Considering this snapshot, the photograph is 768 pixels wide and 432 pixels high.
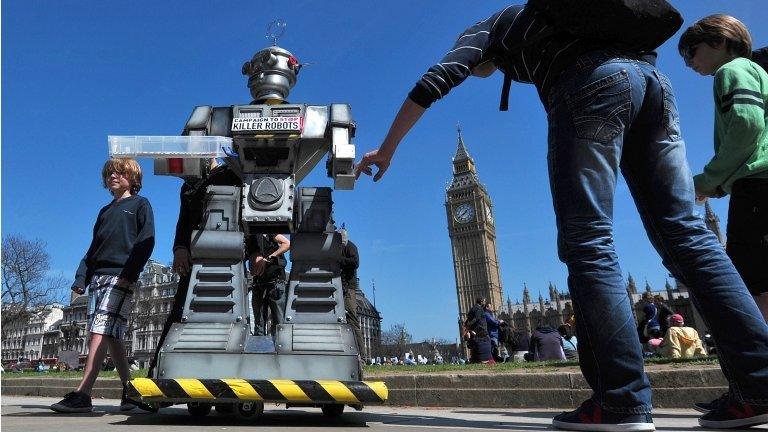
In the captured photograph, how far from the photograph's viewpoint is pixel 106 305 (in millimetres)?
3420

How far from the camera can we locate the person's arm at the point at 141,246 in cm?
347

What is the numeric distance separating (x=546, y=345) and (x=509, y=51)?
6.94 m

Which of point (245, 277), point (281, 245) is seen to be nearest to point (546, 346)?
point (281, 245)

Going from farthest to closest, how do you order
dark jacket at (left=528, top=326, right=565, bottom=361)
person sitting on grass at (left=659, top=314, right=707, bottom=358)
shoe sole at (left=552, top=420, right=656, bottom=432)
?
dark jacket at (left=528, top=326, right=565, bottom=361)
person sitting on grass at (left=659, top=314, right=707, bottom=358)
shoe sole at (left=552, top=420, right=656, bottom=432)

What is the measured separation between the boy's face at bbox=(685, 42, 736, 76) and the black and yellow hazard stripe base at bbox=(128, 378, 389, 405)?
89.7 inches

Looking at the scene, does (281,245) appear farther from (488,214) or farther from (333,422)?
(488,214)

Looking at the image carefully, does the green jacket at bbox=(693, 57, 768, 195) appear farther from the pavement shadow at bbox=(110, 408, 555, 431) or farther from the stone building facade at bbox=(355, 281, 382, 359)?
the stone building facade at bbox=(355, 281, 382, 359)

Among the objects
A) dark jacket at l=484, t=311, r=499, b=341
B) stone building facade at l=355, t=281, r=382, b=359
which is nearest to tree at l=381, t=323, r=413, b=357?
stone building facade at l=355, t=281, r=382, b=359

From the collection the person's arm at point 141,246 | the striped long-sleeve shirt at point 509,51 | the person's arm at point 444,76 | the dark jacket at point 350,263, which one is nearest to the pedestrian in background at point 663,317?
the dark jacket at point 350,263

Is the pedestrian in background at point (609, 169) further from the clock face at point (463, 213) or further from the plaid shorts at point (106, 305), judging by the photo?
the clock face at point (463, 213)

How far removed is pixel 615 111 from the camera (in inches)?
73.2

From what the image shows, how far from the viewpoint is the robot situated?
2.17 metres

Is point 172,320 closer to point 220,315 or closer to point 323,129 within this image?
point 220,315

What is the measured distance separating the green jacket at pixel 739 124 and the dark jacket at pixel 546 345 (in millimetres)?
6170
